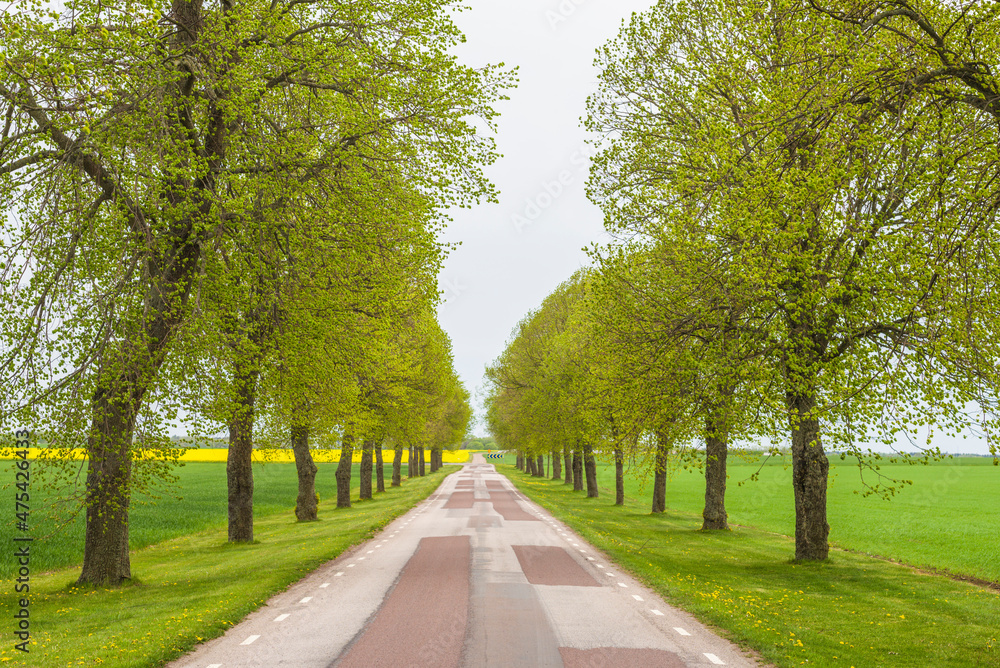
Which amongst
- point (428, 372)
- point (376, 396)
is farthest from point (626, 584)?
point (428, 372)

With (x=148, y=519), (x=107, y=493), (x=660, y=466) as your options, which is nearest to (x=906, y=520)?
(x=660, y=466)

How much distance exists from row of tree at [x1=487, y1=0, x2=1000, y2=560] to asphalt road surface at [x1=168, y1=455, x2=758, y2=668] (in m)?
4.08

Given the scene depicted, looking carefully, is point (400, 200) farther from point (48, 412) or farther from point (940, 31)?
point (940, 31)

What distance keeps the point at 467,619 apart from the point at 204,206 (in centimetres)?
1011

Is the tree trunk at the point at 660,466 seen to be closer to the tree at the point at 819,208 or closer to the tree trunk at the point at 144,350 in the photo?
the tree at the point at 819,208

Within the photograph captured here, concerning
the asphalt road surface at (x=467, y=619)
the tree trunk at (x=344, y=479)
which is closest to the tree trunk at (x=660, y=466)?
the asphalt road surface at (x=467, y=619)

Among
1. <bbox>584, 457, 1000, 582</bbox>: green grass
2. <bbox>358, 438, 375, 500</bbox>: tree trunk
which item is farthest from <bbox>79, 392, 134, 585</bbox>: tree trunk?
<bbox>358, 438, 375, 500</bbox>: tree trunk

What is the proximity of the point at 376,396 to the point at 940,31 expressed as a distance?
2623cm

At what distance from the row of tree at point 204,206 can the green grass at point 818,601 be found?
29.6ft

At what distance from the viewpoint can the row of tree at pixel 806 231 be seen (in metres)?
9.37

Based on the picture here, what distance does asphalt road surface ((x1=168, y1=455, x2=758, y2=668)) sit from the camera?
8125 mm

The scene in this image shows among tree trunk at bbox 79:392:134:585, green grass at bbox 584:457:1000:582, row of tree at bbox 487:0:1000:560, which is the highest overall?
row of tree at bbox 487:0:1000:560

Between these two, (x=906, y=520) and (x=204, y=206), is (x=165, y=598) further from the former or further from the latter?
(x=906, y=520)

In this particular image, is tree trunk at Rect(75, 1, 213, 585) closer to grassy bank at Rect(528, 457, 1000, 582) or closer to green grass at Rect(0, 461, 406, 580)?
green grass at Rect(0, 461, 406, 580)
